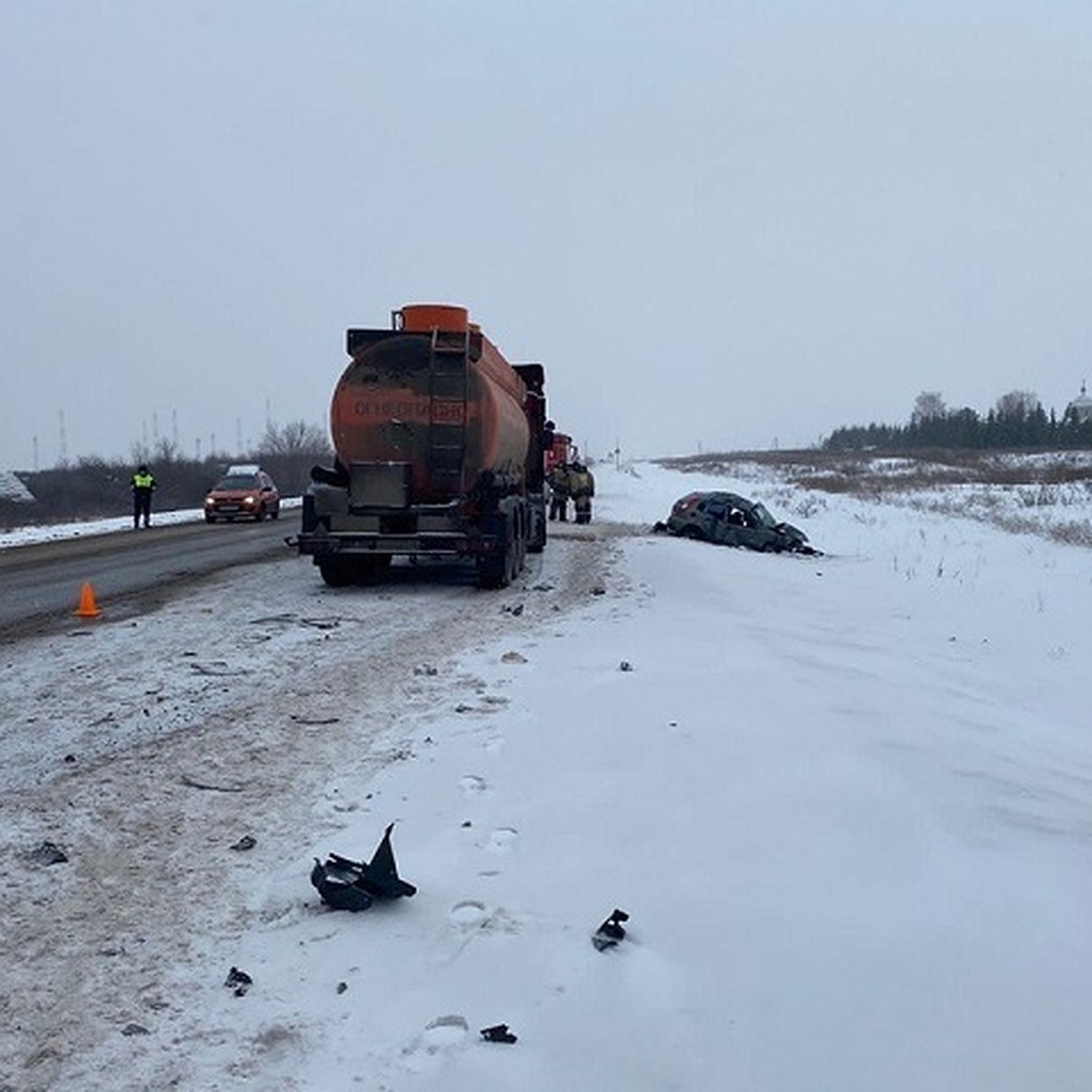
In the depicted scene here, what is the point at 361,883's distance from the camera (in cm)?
487

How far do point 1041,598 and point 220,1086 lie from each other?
16.6 metres

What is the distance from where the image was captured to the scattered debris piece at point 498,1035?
3799 mm

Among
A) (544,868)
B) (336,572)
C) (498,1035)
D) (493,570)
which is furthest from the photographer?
(336,572)

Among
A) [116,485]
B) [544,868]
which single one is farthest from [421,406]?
[116,485]

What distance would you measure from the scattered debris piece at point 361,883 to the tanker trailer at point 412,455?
10560 millimetres

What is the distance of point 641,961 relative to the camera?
4.34 metres

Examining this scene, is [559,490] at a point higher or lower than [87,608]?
higher

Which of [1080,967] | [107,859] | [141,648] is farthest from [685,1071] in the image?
[141,648]

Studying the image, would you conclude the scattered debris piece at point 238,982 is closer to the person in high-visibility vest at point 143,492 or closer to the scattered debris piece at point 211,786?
the scattered debris piece at point 211,786

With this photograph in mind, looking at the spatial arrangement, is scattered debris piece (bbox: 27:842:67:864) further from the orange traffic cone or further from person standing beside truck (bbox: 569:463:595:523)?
person standing beside truck (bbox: 569:463:595:523)

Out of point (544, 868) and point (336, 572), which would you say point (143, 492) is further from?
point (544, 868)

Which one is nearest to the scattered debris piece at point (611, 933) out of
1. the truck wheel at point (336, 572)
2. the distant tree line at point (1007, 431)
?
the truck wheel at point (336, 572)

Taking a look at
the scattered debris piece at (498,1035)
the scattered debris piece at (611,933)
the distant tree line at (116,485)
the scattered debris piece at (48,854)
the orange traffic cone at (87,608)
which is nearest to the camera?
the scattered debris piece at (498,1035)

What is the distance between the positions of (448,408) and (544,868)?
36.0ft
